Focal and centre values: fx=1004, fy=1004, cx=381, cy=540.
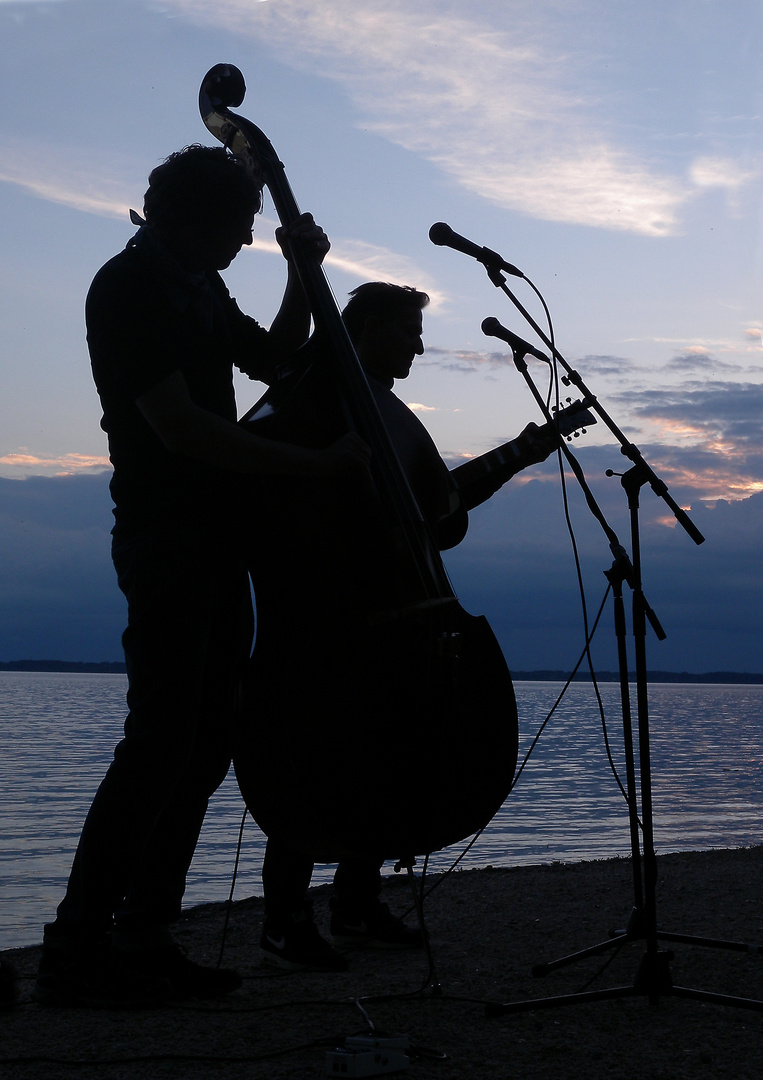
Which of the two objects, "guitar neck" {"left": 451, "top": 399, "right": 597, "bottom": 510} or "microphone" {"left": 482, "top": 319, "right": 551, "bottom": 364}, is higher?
"microphone" {"left": 482, "top": 319, "right": 551, "bottom": 364}

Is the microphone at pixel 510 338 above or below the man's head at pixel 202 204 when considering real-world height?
below

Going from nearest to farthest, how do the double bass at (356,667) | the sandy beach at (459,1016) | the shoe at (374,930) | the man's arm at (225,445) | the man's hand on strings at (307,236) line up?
the sandy beach at (459,1016)
the double bass at (356,667)
the man's arm at (225,445)
the man's hand on strings at (307,236)
the shoe at (374,930)

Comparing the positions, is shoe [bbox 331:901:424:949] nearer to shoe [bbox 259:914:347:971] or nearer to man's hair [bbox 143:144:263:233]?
shoe [bbox 259:914:347:971]

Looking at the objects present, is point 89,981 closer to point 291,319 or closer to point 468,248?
point 291,319

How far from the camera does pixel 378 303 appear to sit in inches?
125

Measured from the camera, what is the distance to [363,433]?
2.45 metres

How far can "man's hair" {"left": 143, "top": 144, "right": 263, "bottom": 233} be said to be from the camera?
250 cm

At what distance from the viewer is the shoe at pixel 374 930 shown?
312 centimetres

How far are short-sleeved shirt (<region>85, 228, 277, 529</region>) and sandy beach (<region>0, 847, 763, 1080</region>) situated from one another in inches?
45.1

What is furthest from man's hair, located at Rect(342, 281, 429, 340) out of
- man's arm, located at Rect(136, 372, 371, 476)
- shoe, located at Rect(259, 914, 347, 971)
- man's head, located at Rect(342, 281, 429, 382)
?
shoe, located at Rect(259, 914, 347, 971)

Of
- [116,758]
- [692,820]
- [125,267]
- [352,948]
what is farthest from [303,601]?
[692,820]

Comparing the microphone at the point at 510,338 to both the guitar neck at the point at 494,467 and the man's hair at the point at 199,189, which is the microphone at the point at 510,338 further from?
the man's hair at the point at 199,189

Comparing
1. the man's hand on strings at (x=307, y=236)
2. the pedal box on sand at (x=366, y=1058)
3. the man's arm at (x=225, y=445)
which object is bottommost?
the pedal box on sand at (x=366, y=1058)

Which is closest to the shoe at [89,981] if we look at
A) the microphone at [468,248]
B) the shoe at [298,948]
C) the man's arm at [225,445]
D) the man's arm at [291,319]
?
the shoe at [298,948]
